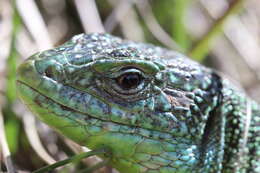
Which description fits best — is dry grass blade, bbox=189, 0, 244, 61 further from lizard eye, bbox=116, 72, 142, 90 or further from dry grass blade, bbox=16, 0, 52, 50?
lizard eye, bbox=116, 72, 142, 90

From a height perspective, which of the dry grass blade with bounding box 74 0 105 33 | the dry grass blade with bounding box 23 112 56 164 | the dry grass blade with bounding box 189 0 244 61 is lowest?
the dry grass blade with bounding box 23 112 56 164

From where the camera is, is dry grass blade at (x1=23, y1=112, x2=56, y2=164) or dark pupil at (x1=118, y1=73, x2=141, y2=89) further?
dry grass blade at (x1=23, y1=112, x2=56, y2=164)

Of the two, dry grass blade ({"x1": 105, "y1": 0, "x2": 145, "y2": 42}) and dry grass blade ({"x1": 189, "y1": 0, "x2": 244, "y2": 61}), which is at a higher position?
dry grass blade ({"x1": 105, "y1": 0, "x2": 145, "y2": 42})

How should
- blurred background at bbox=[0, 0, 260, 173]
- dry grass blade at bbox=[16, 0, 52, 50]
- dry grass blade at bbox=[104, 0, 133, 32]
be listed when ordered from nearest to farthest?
1. blurred background at bbox=[0, 0, 260, 173]
2. dry grass blade at bbox=[16, 0, 52, 50]
3. dry grass blade at bbox=[104, 0, 133, 32]

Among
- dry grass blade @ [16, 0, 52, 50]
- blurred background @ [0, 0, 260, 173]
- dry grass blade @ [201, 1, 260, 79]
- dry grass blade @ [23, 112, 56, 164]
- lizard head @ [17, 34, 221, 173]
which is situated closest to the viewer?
lizard head @ [17, 34, 221, 173]

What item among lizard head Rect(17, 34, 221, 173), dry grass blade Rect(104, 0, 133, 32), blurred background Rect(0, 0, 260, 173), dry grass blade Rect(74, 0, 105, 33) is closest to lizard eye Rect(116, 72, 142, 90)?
lizard head Rect(17, 34, 221, 173)

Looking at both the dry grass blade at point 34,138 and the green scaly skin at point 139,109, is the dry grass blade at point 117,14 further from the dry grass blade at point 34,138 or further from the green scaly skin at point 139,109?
the green scaly skin at point 139,109

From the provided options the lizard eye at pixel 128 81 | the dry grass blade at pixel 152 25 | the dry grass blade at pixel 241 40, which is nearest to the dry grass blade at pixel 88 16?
the dry grass blade at pixel 152 25

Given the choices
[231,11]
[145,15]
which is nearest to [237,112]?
[231,11]
